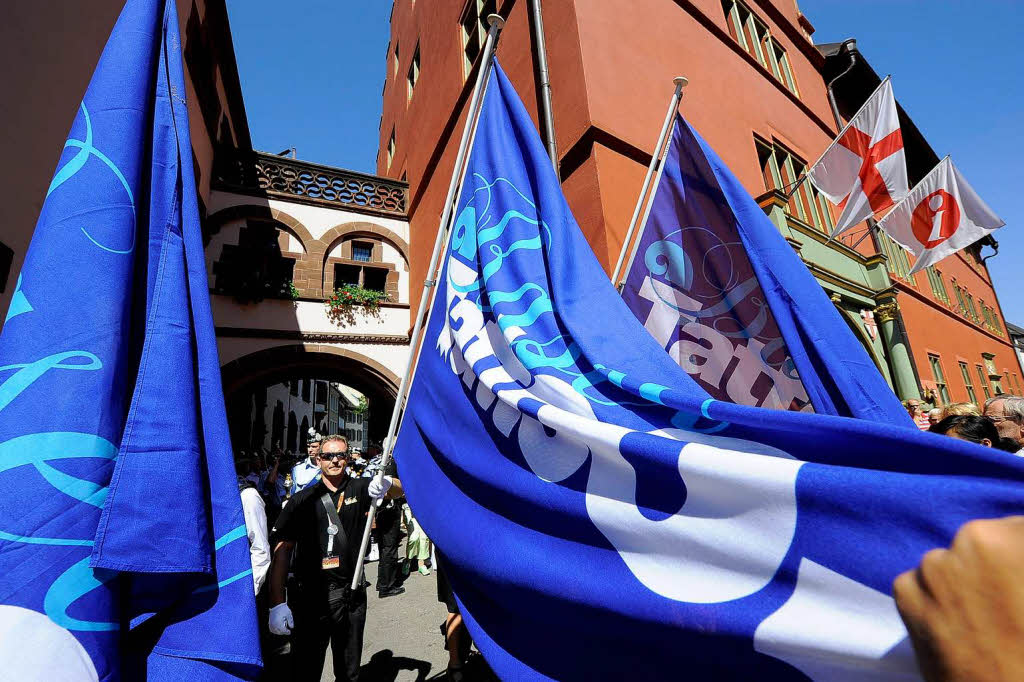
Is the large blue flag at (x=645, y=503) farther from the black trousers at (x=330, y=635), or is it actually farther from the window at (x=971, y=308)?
the window at (x=971, y=308)

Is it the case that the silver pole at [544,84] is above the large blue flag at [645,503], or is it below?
above

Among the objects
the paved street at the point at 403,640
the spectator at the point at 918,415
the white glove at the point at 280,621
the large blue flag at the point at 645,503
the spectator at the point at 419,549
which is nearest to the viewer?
the large blue flag at the point at 645,503

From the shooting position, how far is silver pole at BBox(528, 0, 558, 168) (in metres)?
5.58

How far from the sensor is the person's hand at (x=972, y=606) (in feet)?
1.95

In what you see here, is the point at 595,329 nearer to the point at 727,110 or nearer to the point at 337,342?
the point at 727,110

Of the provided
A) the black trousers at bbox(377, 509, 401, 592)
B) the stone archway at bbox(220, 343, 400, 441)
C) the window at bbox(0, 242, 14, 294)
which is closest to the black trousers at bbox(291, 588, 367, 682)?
the black trousers at bbox(377, 509, 401, 592)

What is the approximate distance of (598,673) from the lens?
1.31m

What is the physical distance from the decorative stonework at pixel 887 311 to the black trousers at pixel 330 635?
34.4 feet

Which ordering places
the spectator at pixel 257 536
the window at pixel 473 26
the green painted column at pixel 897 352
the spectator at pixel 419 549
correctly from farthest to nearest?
the green painted column at pixel 897 352, the window at pixel 473 26, the spectator at pixel 419 549, the spectator at pixel 257 536

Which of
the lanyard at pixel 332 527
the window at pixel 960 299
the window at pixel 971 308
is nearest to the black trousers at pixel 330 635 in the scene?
the lanyard at pixel 332 527

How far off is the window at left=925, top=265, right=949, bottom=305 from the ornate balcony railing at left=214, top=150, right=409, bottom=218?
51.0 feet

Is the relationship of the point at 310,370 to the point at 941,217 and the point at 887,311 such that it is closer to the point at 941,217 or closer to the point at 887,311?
the point at 941,217

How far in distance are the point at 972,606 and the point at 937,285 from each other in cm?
1919

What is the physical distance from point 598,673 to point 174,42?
2.95 m
